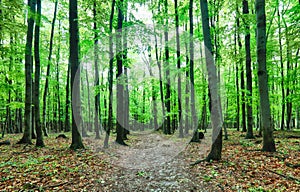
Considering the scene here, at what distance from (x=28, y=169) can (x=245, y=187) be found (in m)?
6.35

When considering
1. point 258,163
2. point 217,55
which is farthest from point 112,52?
point 258,163

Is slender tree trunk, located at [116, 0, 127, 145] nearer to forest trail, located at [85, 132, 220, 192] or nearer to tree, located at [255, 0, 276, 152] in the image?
forest trail, located at [85, 132, 220, 192]

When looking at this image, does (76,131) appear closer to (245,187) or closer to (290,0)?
(245,187)

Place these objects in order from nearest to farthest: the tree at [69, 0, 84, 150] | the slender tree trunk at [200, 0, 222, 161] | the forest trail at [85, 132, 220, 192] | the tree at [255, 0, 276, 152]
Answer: the forest trail at [85, 132, 220, 192]
the slender tree trunk at [200, 0, 222, 161]
the tree at [255, 0, 276, 152]
the tree at [69, 0, 84, 150]

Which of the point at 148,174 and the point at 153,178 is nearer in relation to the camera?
the point at 153,178

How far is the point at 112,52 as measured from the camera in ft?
35.4

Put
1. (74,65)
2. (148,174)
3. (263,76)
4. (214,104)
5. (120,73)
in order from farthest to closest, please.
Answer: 1. (120,73)
2. (74,65)
3. (263,76)
4. (214,104)
5. (148,174)

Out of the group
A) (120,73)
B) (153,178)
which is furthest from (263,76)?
(120,73)

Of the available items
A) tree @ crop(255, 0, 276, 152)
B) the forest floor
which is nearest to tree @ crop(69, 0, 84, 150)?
the forest floor

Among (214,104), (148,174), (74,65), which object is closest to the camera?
(148,174)

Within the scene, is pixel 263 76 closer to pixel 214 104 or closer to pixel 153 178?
pixel 214 104

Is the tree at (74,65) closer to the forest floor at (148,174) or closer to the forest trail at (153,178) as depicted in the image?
the forest floor at (148,174)

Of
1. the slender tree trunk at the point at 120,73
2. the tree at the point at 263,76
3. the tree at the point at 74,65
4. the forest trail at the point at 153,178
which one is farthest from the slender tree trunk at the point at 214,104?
the tree at the point at 74,65

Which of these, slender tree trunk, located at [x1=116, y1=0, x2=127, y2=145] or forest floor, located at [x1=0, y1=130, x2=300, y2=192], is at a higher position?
slender tree trunk, located at [x1=116, y1=0, x2=127, y2=145]
